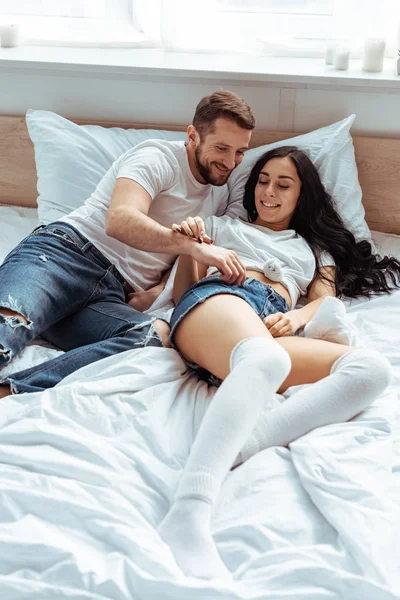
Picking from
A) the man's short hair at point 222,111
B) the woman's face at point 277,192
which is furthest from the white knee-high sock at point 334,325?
the man's short hair at point 222,111

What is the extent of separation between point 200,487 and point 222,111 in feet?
3.38

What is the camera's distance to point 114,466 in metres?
1.17

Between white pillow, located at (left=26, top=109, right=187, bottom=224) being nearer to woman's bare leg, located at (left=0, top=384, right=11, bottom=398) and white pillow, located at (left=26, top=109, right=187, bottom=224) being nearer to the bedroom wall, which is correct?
the bedroom wall

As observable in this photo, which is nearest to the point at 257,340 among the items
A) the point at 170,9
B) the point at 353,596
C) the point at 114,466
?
the point at 114,466

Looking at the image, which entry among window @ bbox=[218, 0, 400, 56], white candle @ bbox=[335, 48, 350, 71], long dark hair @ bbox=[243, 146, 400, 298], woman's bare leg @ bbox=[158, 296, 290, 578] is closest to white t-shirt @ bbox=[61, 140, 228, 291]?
long dark hair @ bbox=[243, 146, 400, 298]

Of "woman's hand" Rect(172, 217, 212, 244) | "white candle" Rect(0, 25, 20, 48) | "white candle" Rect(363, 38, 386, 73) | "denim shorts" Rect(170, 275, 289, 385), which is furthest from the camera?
"white candle" Rect(0, 25, 20, 48)

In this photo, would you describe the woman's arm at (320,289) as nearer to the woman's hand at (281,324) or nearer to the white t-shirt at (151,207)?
the woman's hand at (281,324)

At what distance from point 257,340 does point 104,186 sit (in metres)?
0.79

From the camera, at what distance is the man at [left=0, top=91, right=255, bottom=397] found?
1.57 m

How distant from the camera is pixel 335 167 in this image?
2121 millimetres

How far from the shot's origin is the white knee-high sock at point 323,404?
49.3 inches

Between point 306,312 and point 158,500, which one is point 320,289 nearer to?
point 306,312

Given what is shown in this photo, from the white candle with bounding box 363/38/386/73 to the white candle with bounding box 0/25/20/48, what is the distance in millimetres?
1245

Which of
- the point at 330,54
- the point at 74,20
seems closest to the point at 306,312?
the point at 330,54
